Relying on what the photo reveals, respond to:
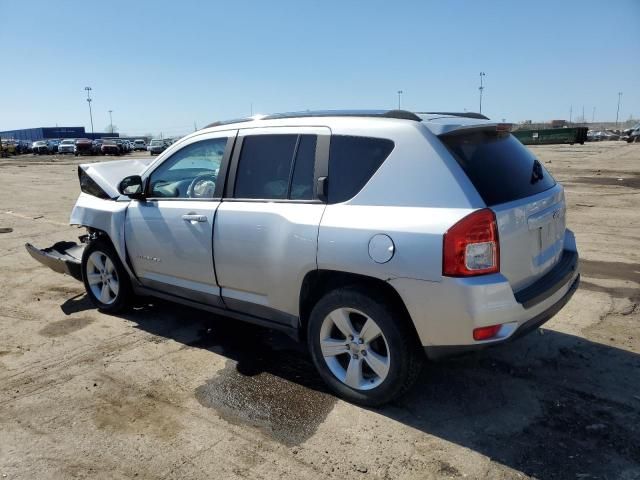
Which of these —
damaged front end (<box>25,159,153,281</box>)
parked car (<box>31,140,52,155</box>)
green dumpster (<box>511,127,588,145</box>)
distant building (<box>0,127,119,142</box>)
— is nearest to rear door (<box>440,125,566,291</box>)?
damaged front end (<box>25,159,153,281</box>)

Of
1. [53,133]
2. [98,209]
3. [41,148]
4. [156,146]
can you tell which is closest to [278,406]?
[98,209]

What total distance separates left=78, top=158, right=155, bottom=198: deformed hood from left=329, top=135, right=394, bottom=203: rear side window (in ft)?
8.98

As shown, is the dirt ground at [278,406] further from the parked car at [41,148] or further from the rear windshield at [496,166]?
the parked car at [41,148]

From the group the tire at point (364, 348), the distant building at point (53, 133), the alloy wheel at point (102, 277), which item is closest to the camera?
the tire at point (364, 348)

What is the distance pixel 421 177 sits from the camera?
3.06m

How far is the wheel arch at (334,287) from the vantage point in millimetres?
3172

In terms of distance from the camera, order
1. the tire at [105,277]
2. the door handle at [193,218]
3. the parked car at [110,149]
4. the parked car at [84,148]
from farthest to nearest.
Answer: the parked car at [84,148]
the parked car at [110,149]
the tire at [105,277]
the door handle at [193,218]

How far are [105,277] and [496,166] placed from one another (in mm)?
3944

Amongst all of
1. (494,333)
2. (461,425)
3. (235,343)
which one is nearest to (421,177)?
(494,333)

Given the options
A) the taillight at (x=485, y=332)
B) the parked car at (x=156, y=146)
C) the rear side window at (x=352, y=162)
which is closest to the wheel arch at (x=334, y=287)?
the taillight at (x=485, y=332)

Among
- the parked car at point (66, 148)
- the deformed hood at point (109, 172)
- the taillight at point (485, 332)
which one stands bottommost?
the taillight at point (485, 332)

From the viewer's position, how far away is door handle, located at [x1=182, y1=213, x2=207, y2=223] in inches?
159

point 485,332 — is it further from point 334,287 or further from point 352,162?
point 352,162

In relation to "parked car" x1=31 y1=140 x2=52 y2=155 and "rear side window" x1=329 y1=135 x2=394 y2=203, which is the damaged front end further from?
"parked car" x1=31 y1=140 x2=52 y2=155
